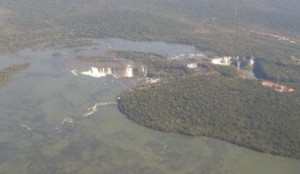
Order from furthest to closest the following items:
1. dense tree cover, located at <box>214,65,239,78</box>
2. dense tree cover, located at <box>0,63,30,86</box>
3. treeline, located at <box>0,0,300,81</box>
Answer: treeline, located at <box>0,0,300,81</box>
dense tree cover, located at <box>214,65,239,78</box>
dense tree cover, located at <box>0,63,30,86</box>

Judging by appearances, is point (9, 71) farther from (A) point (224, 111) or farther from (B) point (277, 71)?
(B) point (277, 71)

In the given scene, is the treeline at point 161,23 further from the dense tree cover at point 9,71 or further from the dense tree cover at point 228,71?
the dense tree cover at point 9,71

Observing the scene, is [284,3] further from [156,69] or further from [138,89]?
[138,89]

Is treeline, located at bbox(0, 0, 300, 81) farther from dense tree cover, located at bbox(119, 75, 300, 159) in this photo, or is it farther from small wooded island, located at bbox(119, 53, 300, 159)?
dense tree cover, located at bbox(119, 75, 300, 159)

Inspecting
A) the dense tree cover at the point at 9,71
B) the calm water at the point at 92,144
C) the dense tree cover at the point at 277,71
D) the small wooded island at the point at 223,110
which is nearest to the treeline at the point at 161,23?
the dense tree cover at the point at 277,71

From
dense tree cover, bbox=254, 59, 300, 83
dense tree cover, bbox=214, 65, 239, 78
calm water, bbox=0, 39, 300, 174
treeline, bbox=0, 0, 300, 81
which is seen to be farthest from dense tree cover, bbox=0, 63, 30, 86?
dense tree cover, bbox=254, 59, 300, 83

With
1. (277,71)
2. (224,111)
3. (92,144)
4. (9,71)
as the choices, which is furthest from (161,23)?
(92,144)

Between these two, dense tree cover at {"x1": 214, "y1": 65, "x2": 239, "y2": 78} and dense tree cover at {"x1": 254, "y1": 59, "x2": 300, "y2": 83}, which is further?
dense tree cover at {"x1": 214, "y1": 65, "x2": 239, "y2": 78}
